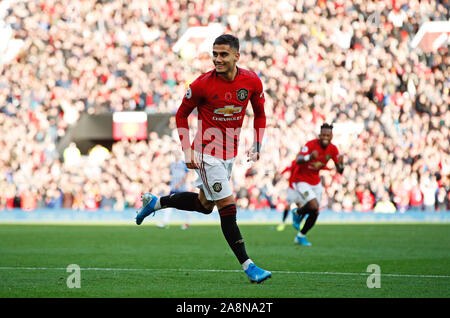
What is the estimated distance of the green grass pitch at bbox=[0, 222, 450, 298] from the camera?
6.89 meters

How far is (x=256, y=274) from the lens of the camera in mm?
7207

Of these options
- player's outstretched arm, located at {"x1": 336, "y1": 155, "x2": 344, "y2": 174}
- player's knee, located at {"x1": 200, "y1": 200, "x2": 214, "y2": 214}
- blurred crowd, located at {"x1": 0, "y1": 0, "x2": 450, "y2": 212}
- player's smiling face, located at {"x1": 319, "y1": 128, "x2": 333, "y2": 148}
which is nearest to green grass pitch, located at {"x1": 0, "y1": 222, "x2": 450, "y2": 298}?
player's knee, located at {"x1": 200, "y1": 200, "x2": 214, "y2": 214}

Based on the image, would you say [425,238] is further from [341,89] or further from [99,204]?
[99,204]

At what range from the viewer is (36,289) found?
6969 millimetres

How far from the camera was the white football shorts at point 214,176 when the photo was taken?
7.59 m

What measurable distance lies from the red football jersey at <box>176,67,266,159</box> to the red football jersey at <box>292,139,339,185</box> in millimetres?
5929

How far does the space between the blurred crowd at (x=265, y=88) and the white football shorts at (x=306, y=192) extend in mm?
12696

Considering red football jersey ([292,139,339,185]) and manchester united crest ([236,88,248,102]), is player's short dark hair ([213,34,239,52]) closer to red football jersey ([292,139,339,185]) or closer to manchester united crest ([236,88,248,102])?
manchester united crest ([236,88,248,102])

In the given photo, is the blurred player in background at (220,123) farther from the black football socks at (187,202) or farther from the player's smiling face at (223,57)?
the black football socks at (187,202)

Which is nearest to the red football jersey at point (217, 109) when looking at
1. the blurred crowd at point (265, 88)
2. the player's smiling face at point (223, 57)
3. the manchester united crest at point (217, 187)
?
the player's smiling face at point (223, 57)

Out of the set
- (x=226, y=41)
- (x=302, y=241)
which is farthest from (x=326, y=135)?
(x=226, y=41)

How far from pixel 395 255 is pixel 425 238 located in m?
3.81
